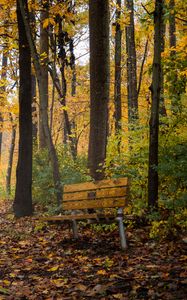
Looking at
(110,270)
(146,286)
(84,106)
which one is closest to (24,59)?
(110,270)

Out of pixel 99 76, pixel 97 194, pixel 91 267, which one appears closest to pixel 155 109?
pixel 97 194

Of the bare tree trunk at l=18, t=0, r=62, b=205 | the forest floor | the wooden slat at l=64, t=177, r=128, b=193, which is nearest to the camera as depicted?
the forest floor

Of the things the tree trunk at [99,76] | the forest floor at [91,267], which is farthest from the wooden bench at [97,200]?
the tree trunk at [99,76]

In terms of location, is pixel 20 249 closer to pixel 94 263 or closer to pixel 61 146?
pixel 94 263

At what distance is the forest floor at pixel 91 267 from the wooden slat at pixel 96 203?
1.96ft

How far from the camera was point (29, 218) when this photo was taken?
10.5 meters

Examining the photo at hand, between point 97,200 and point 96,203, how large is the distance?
0.06 m

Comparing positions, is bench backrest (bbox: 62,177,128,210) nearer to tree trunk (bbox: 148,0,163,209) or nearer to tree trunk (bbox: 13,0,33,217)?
tree trunk (bbox: 148,0,163,209)

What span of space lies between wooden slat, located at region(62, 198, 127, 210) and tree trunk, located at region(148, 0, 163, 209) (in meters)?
0.54

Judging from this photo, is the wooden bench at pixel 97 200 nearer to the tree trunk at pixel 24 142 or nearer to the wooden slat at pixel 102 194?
the wooden slat at pixel 102 194

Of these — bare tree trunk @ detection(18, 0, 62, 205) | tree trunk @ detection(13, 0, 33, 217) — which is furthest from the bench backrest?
tree trunk @ detection(13, 0, 33, 217)

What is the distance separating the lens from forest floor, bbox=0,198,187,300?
4.52 metres

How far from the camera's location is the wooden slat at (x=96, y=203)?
6773mm

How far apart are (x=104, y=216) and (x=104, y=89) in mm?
3465
